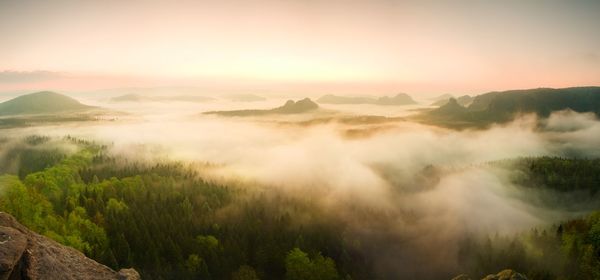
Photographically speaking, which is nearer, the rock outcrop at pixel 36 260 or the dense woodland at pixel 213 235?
the rock outcrop at pixel 36 260

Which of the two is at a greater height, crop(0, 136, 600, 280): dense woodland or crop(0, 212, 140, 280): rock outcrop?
crop(0, 212, 140, 280): rock outcrop

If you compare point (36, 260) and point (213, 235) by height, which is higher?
point (36, 260)

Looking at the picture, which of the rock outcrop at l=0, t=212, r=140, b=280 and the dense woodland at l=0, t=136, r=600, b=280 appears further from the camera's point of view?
the dense woodland at l=0, t=136, r=600, b=280

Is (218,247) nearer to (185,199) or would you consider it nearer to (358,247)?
(185,199)

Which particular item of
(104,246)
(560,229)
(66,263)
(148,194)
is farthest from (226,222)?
(560,229)

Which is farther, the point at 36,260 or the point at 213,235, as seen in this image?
the point at 213,235
